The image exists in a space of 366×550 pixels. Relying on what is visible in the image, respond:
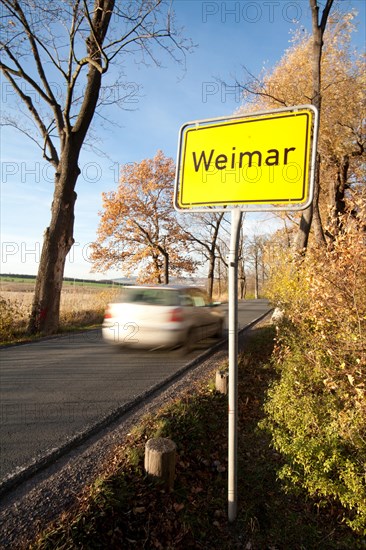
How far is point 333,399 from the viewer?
139 inches

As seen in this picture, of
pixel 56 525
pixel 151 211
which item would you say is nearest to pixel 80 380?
pixel 56 525

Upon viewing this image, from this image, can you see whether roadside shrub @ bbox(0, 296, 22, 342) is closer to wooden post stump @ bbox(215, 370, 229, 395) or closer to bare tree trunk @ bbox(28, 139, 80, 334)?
bare tree trunk @ bbox(28, 139, 80, 334)

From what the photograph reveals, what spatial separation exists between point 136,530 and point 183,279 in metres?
25.3

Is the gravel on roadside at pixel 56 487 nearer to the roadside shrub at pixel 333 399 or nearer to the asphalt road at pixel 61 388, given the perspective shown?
the asphalt road at pixel 61 388

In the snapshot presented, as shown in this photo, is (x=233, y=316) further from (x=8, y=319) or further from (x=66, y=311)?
(x=66, y=311)

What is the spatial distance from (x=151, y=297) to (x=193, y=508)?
15.3 ft

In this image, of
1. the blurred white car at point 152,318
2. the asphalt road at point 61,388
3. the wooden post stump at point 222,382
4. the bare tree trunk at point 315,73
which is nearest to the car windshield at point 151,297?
the blurred white car at point 152,318

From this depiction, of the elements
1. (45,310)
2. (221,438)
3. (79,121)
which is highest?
(79,121)

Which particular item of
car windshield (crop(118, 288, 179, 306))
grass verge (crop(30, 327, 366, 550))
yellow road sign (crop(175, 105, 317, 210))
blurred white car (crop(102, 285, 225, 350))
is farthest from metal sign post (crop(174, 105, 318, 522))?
car windshield (crop(118, 288, 179, 306))

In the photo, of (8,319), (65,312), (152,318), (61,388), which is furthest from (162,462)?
(65,312)

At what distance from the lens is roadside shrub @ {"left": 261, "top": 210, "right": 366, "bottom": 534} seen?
282cm

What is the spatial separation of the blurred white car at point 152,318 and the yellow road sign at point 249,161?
15.8 ft

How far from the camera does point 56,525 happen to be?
2.21 metres

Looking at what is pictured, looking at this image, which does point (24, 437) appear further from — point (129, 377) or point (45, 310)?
point (45, 310)
